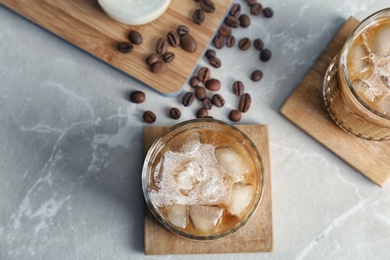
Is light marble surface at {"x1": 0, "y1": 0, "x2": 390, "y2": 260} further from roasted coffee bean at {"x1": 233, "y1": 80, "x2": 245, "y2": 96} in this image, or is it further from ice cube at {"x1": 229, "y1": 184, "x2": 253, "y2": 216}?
ice cube at {"x1": 229, "y1": 184, "x2": 253, "y2": 216}

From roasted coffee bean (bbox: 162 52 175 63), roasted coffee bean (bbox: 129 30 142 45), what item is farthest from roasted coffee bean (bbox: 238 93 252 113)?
roasted coffee bean (bbox: 129 30 142 45)

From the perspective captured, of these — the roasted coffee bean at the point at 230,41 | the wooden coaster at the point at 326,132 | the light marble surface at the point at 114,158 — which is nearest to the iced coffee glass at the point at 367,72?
the wooden coaster at the point at 326,132

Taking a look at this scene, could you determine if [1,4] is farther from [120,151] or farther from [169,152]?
[169,152]

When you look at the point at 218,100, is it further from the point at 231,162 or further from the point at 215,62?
the point at 231,162

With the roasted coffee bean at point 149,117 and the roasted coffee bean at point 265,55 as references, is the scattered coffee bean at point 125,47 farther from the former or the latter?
the roasted coffee bean at point 265,55

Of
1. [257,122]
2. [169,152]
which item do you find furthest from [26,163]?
[257,122]

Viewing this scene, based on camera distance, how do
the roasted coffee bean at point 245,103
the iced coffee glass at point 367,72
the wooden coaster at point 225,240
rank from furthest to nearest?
the roasted coffee bean at point 245,103 < the wooden coaster at point 225,240 < the iced coffee glass at point 367,72

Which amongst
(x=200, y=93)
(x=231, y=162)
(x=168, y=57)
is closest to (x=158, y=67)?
(x=168, y=57)
